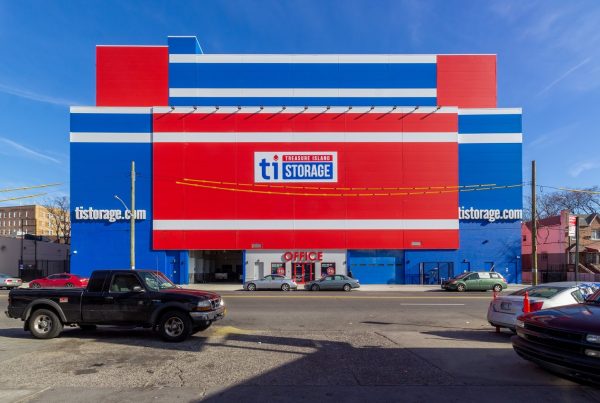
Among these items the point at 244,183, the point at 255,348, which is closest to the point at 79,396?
the point at 255,348

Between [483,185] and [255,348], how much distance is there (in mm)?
34075

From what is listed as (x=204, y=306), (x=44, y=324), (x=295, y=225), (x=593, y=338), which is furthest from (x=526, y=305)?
(x=295, y=225)

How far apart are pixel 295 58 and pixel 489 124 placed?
58.8 feet

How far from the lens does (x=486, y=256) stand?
127 ft

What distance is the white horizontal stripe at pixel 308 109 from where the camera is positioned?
3850 cm

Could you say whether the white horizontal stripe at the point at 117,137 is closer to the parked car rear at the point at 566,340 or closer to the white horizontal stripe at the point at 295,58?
the white horizontal stripe at the point at 295,58

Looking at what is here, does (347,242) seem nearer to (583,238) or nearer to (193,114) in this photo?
(193,114)

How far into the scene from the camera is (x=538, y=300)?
10555 millimetres

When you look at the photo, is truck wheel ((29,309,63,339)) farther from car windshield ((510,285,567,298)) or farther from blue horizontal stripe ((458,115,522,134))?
blue horizontal stripe ((458,115,522,134))

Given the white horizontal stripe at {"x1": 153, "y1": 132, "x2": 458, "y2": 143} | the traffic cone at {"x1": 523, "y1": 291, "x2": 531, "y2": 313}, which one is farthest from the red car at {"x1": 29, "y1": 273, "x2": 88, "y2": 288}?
the traffic cone at {"x1": 523, "y1": 291, "x2": 531, "y2": 313}

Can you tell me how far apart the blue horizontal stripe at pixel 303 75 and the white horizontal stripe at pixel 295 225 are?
39.9ft

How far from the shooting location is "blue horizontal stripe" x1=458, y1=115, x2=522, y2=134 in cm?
3906

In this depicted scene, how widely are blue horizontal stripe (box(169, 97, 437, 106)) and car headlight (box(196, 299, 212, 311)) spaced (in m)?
31.9

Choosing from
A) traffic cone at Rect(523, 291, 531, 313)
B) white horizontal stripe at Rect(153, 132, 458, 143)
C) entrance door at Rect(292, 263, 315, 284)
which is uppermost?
white horizontal stripe at Rect(153, 132, 458, 143)
